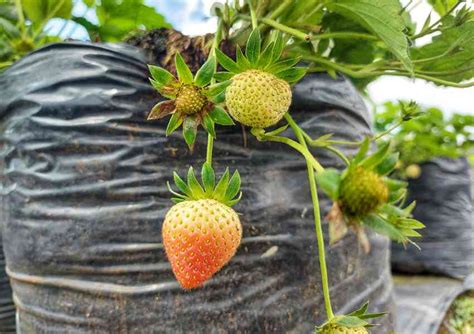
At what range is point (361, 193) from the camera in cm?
35

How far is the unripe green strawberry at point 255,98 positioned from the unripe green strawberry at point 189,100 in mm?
31

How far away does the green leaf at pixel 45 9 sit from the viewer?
2.47 feet

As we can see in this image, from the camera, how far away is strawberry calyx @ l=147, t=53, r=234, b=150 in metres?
0.43

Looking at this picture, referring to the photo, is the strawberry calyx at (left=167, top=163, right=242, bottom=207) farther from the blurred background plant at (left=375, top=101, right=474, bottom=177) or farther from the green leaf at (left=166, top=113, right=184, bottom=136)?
the blurred background plant at (left=375, top=101, right=474, bottom=177)

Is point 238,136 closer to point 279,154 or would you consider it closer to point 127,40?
point 279,154

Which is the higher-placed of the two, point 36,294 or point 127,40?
point 127,40

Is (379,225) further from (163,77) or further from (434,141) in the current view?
(434,141)

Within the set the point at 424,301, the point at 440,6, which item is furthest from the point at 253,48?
the point at 424,301

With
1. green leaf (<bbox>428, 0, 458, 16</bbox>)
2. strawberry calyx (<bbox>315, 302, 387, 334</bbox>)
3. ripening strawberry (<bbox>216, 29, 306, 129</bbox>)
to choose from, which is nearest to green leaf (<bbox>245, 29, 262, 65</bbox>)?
ripening strawberry (<bbox>216, 29, 306, 129</bbox>)

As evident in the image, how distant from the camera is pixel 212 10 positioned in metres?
0.60

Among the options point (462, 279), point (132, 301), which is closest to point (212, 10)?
point (132, 301)

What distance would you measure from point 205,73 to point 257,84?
49 millimetres

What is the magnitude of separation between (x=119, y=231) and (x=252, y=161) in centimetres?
17

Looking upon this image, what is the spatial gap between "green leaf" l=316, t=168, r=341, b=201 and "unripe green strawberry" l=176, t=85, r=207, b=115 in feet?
0.45
